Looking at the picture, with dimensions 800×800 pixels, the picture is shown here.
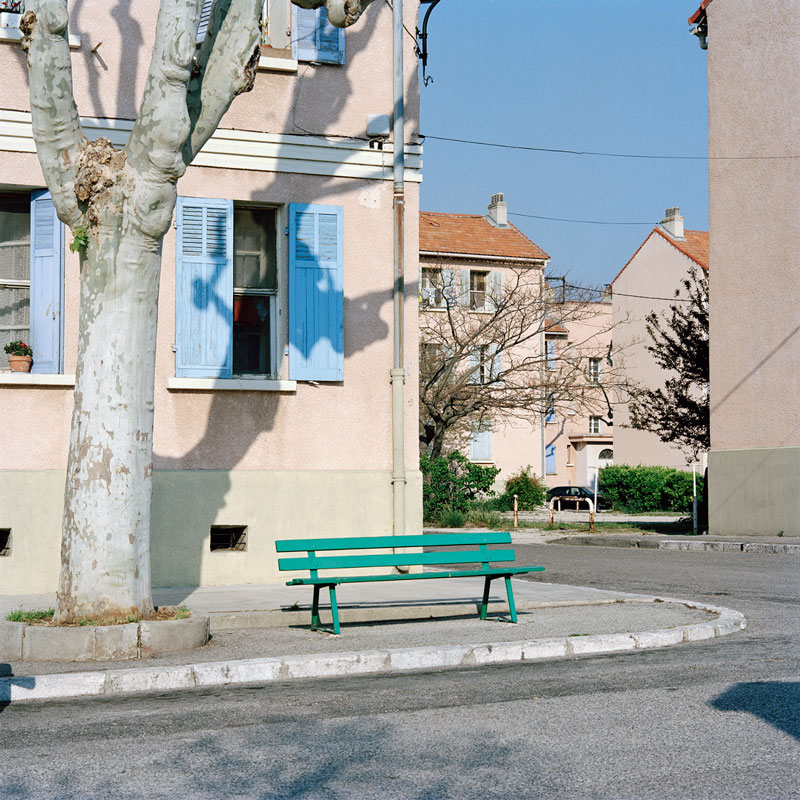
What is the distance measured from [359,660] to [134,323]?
115 inches

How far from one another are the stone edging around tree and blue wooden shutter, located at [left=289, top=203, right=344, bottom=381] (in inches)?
207

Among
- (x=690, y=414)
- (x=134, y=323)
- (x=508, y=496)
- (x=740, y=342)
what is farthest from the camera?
(x=508, y=496)

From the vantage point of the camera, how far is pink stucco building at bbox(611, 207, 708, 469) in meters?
46.9

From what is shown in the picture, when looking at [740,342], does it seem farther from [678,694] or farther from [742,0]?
[678,694]

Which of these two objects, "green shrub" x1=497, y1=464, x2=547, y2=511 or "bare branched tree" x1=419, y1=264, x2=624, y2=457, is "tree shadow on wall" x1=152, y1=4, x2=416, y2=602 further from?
"green shrub" x1=497, y1=464, x2=547, y2=511

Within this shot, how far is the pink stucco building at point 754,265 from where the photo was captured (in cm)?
2173

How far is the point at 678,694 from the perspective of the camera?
6422mm

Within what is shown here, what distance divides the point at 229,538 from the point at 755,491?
43.4ft

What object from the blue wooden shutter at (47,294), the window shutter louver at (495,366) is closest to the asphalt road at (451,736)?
the blue wooden shutter at (47,294)

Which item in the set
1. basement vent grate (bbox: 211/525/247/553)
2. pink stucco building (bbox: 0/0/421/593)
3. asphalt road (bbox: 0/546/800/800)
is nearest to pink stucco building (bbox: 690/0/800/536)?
pink stucco building (bbox: 0/0/421/593)

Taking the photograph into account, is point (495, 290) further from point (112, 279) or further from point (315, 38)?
point (112, 279)

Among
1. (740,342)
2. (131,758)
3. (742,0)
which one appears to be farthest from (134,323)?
(742,0)

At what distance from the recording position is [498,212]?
159 feet

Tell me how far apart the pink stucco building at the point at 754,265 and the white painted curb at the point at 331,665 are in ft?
44.2
